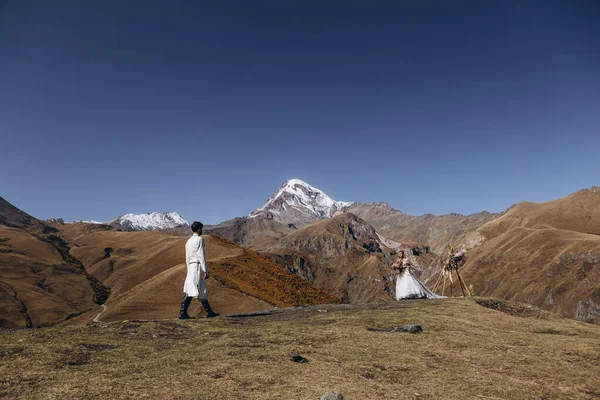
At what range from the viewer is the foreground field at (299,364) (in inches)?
340

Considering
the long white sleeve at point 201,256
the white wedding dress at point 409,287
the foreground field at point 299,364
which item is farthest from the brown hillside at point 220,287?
the foreground field at point 299,364

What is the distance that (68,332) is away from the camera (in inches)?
521

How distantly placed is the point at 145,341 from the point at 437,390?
8926 millimetres

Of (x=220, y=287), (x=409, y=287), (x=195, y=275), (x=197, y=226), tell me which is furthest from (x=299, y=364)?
(x=220, y=287)

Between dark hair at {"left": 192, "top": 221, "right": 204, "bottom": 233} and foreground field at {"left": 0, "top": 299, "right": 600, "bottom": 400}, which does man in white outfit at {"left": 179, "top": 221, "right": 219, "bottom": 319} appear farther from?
foreground field at {"left": 0, "top": 299, "right": 600, "bottom": 400}

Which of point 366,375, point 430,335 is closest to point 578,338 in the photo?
point 430,335

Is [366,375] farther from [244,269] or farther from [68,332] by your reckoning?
[244,269]

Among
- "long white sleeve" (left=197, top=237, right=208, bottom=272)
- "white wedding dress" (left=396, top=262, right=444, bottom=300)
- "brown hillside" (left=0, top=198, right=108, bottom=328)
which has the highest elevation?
"long white sleeve" (left=197, top=237, right=208, bottom=272)

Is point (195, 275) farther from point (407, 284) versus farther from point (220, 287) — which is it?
point (220, 287)

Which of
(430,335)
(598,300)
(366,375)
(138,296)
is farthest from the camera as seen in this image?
(598,300)

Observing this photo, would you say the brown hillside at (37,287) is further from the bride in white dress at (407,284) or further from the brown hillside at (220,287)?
the bride in white dress at (407,284)

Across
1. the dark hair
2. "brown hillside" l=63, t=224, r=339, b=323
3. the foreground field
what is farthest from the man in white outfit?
"brown hillside" l=63, t=224, r=339, b=323

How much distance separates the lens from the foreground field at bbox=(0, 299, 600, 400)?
8633mm

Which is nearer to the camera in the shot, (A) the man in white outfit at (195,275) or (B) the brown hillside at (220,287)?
(A) the man in white outfit at (195,275)
